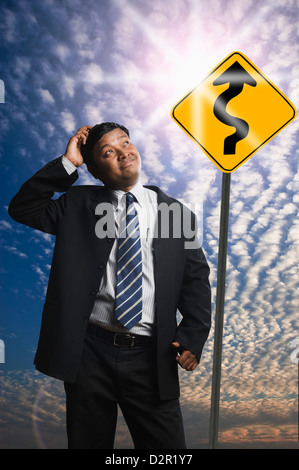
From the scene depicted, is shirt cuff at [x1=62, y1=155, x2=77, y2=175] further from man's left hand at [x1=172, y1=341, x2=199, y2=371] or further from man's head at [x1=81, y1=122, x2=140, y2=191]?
man's left hand at [x1=172, y1=341, x2=199, y2=371]

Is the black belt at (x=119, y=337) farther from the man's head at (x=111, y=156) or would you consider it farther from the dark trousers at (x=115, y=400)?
the man's head at (x=111, y=156)

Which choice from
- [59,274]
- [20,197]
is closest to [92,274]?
[59,274]

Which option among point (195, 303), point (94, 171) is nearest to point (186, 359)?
point (195, 303)

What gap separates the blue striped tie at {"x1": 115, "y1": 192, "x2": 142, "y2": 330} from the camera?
9.12 feet

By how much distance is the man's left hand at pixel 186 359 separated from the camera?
289 centimetres

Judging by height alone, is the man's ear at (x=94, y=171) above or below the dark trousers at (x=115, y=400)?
above

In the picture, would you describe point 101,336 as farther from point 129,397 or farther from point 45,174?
point 45,174

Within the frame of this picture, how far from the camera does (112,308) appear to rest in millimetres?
2844

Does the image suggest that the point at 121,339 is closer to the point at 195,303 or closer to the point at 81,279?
the point at 81,279

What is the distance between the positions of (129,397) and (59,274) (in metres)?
0.92

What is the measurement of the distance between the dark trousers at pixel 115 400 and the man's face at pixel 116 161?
111 centimetres

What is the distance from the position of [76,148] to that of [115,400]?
175 cm

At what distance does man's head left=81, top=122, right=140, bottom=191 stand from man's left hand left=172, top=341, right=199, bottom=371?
1.21m

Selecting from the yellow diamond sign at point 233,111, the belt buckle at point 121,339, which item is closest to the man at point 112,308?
the belt buckle at point 121,339
